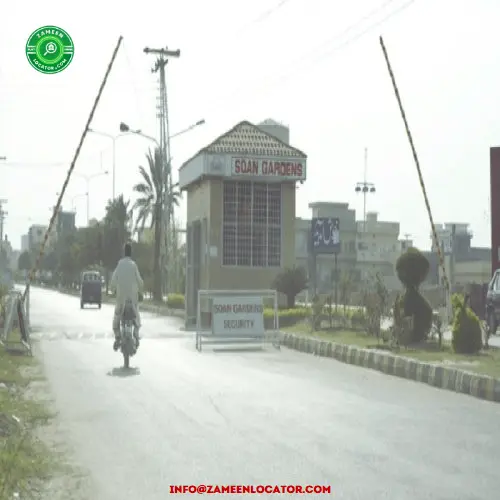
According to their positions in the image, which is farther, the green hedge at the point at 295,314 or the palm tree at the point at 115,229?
the palm tree at the point at 115,229

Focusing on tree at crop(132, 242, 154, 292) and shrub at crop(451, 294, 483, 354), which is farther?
tree at crop(132, 242, 154, 292)

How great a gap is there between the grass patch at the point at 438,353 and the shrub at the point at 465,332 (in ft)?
0.59

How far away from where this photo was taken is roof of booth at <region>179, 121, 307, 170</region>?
121ft

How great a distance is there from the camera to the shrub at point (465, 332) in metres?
17.9

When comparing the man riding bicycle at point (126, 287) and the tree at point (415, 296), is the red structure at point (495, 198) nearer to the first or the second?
the tree at point (415, 296)

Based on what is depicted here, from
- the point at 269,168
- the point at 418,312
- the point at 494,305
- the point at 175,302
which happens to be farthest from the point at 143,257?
the point at 418,312

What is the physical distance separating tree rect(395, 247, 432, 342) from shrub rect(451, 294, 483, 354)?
7.18 ft

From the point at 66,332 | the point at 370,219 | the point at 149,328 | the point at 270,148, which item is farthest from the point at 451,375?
the point at 370,219

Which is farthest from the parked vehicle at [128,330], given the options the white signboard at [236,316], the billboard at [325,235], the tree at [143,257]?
the tree at [143,257]

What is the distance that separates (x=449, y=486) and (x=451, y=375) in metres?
7.34

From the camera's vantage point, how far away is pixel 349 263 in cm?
10600

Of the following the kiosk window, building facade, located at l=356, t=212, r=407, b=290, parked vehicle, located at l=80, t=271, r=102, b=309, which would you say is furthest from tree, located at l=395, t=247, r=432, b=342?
building facade, located at l=356, t=212, r=407, b=290

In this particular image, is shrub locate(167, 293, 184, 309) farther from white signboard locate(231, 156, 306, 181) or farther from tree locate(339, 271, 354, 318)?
tree locate(339, 271, 354, 318)

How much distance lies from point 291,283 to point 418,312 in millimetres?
13120
